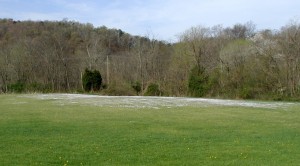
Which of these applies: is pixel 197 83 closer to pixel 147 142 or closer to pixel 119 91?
pixel 119 91

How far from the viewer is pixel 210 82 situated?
53.4m

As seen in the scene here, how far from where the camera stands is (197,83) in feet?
178

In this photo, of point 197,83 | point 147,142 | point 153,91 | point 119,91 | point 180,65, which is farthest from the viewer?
point 180,65

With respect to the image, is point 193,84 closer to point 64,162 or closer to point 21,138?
point 21,138

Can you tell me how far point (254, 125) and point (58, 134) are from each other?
32.7 feet

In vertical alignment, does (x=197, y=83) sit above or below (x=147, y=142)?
above

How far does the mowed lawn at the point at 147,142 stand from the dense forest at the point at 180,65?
95.7 ft

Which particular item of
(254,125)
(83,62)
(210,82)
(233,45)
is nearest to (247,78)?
(210,82)

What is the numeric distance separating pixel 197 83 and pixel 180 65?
6.96 meters

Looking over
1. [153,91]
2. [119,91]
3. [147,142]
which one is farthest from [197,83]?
[147,142]

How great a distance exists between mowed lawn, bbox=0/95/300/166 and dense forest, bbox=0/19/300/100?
29.2 meters

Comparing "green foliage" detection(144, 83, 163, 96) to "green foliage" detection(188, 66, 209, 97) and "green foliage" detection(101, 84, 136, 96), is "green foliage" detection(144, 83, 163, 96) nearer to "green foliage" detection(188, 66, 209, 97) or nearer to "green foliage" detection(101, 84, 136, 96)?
"green foliage" detection(101, 84, 136, 96)

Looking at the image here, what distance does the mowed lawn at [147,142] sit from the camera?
11867 mm

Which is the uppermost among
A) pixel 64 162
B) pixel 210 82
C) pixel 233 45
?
pixel 233 45
